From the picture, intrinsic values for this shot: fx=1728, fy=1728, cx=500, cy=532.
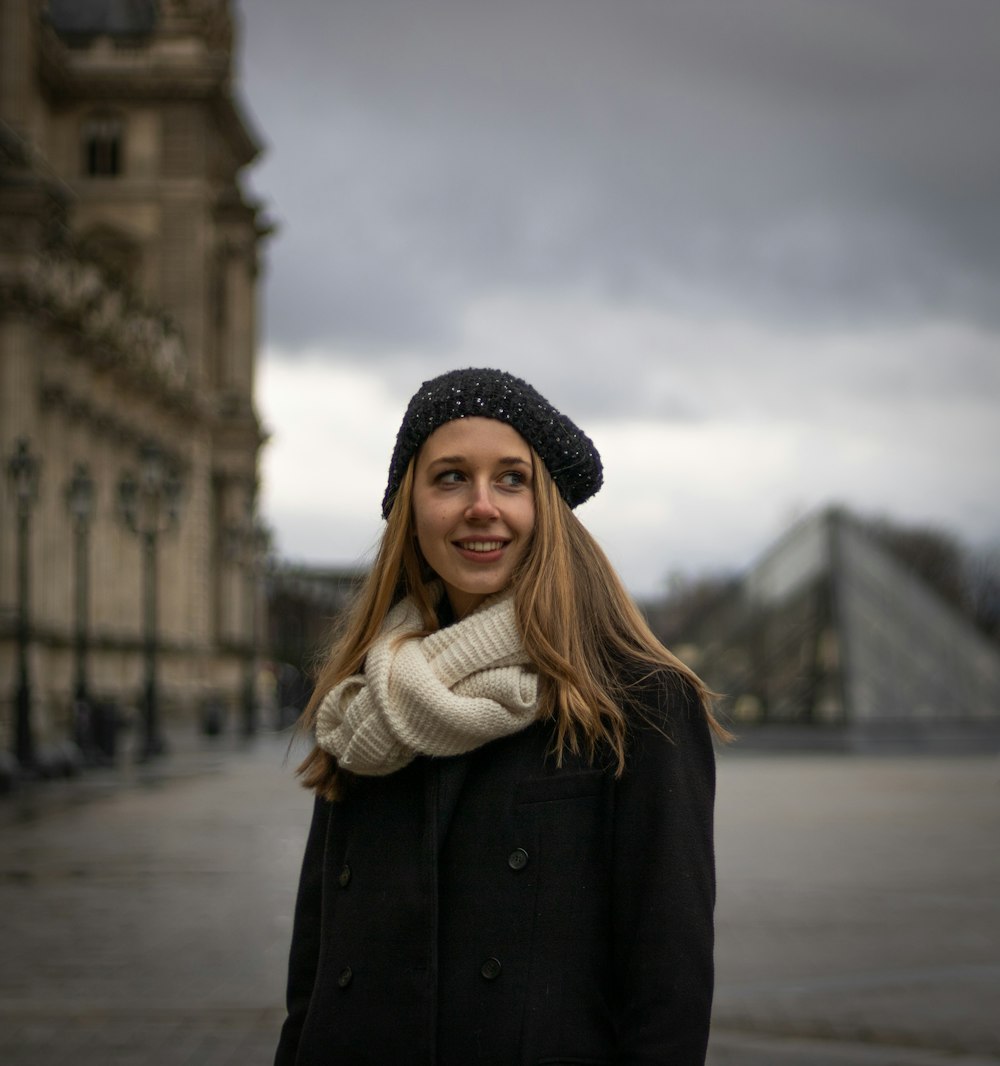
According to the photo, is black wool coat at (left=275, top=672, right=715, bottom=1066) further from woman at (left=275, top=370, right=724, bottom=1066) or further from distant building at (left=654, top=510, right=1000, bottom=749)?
distant building at (left=654, top=510, right=1000, bottom=749)

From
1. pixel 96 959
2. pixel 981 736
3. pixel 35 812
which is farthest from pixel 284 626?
pixel 96 959

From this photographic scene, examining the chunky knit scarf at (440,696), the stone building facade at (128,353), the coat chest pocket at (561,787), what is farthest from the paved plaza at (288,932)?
the stone building facade at (128,353)

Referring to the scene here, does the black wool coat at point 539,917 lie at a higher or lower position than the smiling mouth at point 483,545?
lower

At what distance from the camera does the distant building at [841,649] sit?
40.9m

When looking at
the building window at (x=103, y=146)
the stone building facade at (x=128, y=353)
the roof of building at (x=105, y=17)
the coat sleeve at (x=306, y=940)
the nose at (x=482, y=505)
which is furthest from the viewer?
the roof of building at (x=105, y=17)

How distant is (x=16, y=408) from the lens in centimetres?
4150

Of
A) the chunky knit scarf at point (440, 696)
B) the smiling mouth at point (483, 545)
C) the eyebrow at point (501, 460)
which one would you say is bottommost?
the chunky knit scarf at point (440, 696)

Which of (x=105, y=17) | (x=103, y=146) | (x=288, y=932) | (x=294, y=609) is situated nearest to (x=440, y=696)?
(x=288, y=932)

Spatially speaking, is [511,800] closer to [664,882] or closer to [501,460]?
[664,882]

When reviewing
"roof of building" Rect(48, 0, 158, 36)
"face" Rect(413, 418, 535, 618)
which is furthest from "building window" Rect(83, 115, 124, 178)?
"face" Rect(413, 418, 535, 618)

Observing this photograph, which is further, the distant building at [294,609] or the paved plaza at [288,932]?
the distant building at [294,609]

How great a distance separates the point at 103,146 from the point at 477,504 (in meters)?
67.2

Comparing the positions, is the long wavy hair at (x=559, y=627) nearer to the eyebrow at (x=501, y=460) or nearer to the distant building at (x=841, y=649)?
the eyebrow at (x=501, y=460)

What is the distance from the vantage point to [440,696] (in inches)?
116
